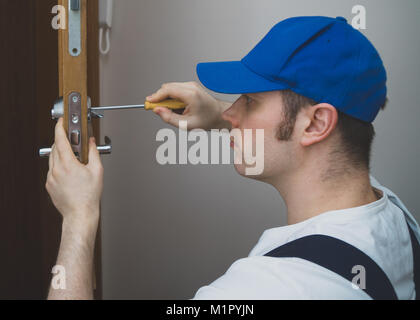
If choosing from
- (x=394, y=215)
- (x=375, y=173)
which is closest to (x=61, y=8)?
(x=394, y=215)

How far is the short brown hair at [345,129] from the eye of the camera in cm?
78

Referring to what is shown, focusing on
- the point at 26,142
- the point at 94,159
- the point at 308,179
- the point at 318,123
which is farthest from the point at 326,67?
the point at 26,142

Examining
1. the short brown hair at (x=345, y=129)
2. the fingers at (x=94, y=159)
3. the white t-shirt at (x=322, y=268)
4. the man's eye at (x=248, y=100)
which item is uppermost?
the man's eye at (x=248, y=100)

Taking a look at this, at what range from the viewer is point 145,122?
1467 millimetres

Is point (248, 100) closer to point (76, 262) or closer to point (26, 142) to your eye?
point (76, 262)

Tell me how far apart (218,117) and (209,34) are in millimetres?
454

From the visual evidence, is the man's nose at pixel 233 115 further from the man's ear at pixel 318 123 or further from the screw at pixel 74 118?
the screw at pixel 74 118

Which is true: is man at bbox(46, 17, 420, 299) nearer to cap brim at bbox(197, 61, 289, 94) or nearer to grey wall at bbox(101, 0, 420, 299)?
cap brim at bbox(197, 61, 289, 94)

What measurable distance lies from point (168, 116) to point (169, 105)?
0.03m

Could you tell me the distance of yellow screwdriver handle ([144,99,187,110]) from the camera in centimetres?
85

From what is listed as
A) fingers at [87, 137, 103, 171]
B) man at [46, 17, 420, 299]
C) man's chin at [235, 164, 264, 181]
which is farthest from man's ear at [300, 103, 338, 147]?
fingers at [87, 137, 103, 171]

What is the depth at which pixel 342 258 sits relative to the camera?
0.61m

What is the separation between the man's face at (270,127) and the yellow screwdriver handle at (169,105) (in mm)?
165

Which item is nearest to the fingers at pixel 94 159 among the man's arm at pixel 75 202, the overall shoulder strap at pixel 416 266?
the man's arm at pixel 75 202
